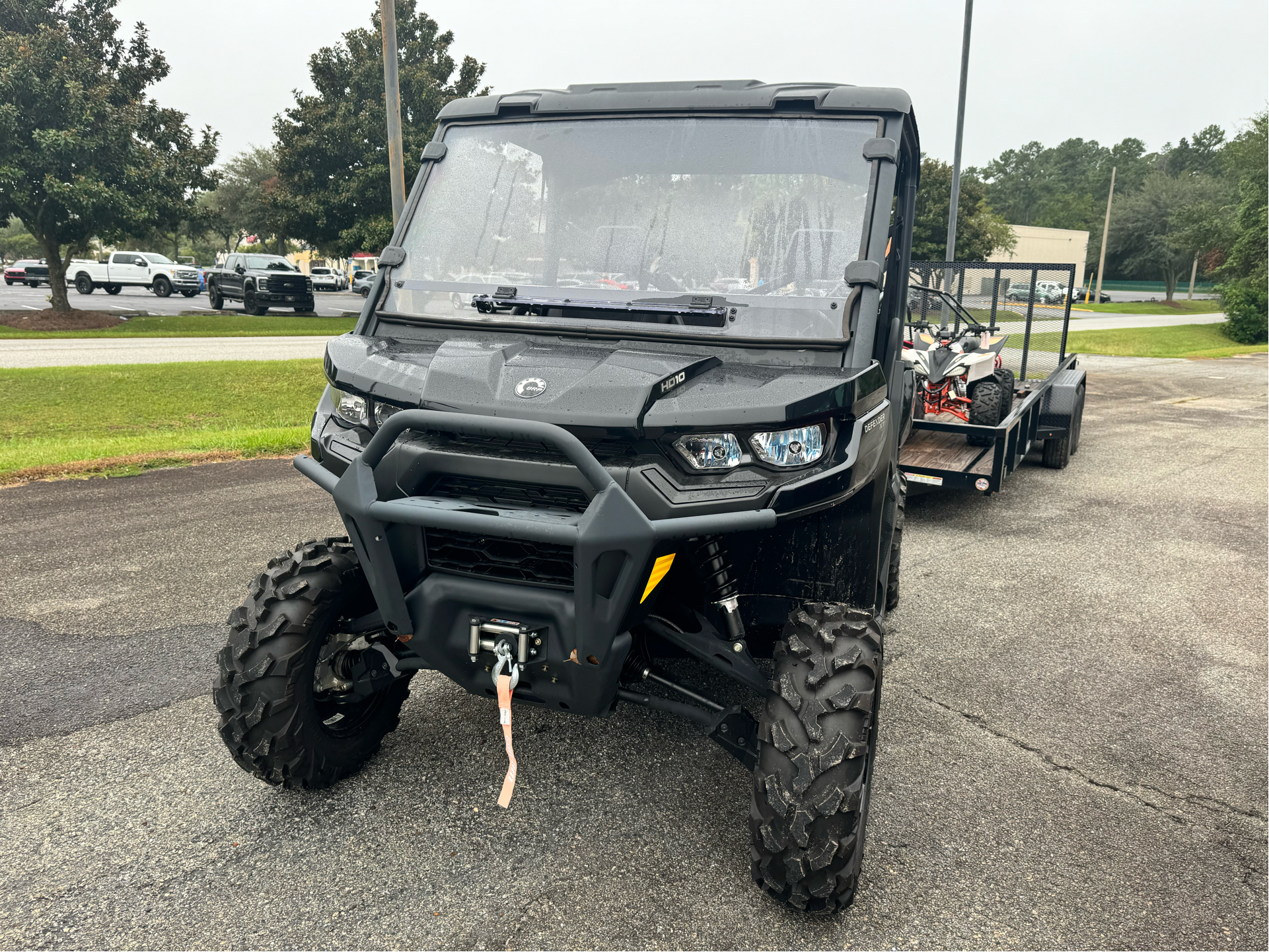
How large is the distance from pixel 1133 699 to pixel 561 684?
307 cm

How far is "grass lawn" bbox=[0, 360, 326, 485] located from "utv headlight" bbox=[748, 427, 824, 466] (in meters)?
7.08

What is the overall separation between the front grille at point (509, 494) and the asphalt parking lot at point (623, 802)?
1.21 metres

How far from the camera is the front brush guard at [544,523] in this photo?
2383 millimetres

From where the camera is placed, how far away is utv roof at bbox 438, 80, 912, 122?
10.8ft

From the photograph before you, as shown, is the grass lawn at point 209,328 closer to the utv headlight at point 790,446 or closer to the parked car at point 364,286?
the parked car at point 364,286

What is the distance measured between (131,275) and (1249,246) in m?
45.0

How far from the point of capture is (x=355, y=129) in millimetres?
30797

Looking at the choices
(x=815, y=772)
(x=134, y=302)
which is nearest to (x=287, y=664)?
(x=815, y=772)

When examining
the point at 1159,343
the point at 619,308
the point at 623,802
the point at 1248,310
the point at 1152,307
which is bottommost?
the point at 1152,307

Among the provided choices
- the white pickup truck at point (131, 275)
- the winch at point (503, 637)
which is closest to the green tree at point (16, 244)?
the white pickup truck at point (131, 275)

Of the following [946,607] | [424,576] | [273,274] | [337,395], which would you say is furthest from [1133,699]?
[273,274]

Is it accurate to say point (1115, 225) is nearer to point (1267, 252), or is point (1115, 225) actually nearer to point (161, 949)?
point (1267, 252)

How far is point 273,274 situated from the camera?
29453 mm

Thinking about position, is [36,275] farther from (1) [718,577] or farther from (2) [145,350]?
(1) [718,577]
